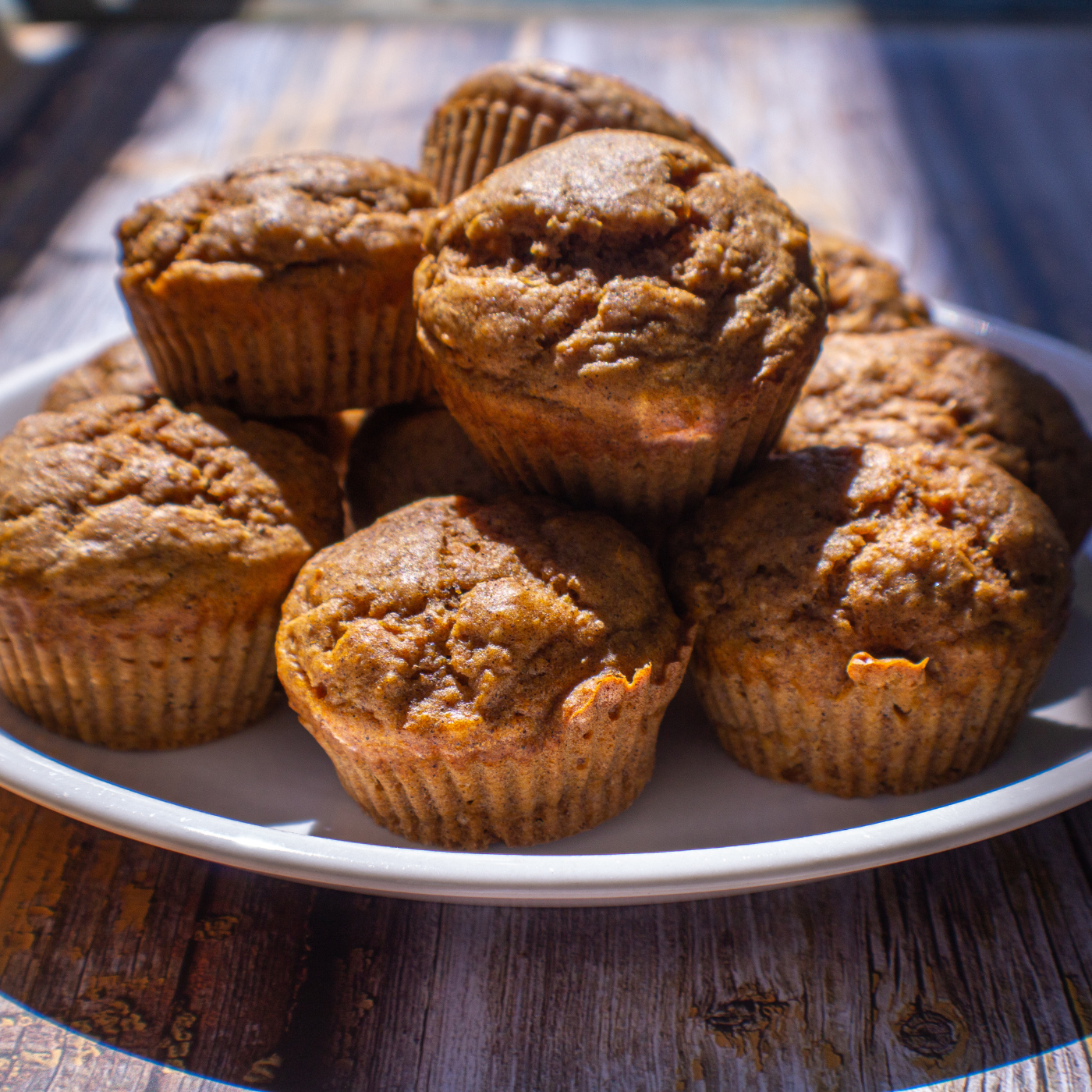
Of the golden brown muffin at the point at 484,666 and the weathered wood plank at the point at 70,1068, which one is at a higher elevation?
the golden brown muffin at the point at 484,666

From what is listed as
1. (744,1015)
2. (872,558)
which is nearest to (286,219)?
(872,558)

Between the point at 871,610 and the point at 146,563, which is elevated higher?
the point at 871,610

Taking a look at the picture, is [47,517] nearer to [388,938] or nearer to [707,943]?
[388,938]

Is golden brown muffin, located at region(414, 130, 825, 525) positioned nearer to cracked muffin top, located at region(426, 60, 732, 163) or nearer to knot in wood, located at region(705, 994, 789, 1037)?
cracked muffin top, located at region(426, 60, 732, 163)

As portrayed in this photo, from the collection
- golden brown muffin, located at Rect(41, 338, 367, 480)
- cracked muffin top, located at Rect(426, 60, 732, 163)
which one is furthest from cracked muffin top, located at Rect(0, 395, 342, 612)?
cracked muffin top, located at Rect(426, 60, 732, 163)

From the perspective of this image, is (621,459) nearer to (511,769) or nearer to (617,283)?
(617,283)

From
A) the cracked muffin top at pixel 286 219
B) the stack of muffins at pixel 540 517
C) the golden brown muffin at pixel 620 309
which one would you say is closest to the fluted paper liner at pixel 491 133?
the cracked muffin top at pixel 286 219

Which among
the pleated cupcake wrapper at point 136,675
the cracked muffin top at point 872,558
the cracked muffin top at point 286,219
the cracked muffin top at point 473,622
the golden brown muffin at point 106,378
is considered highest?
the cracked muffin top at point 286,219

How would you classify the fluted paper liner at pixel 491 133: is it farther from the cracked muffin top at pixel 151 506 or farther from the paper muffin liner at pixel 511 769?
the paper muffin liner at pixel 511 769
